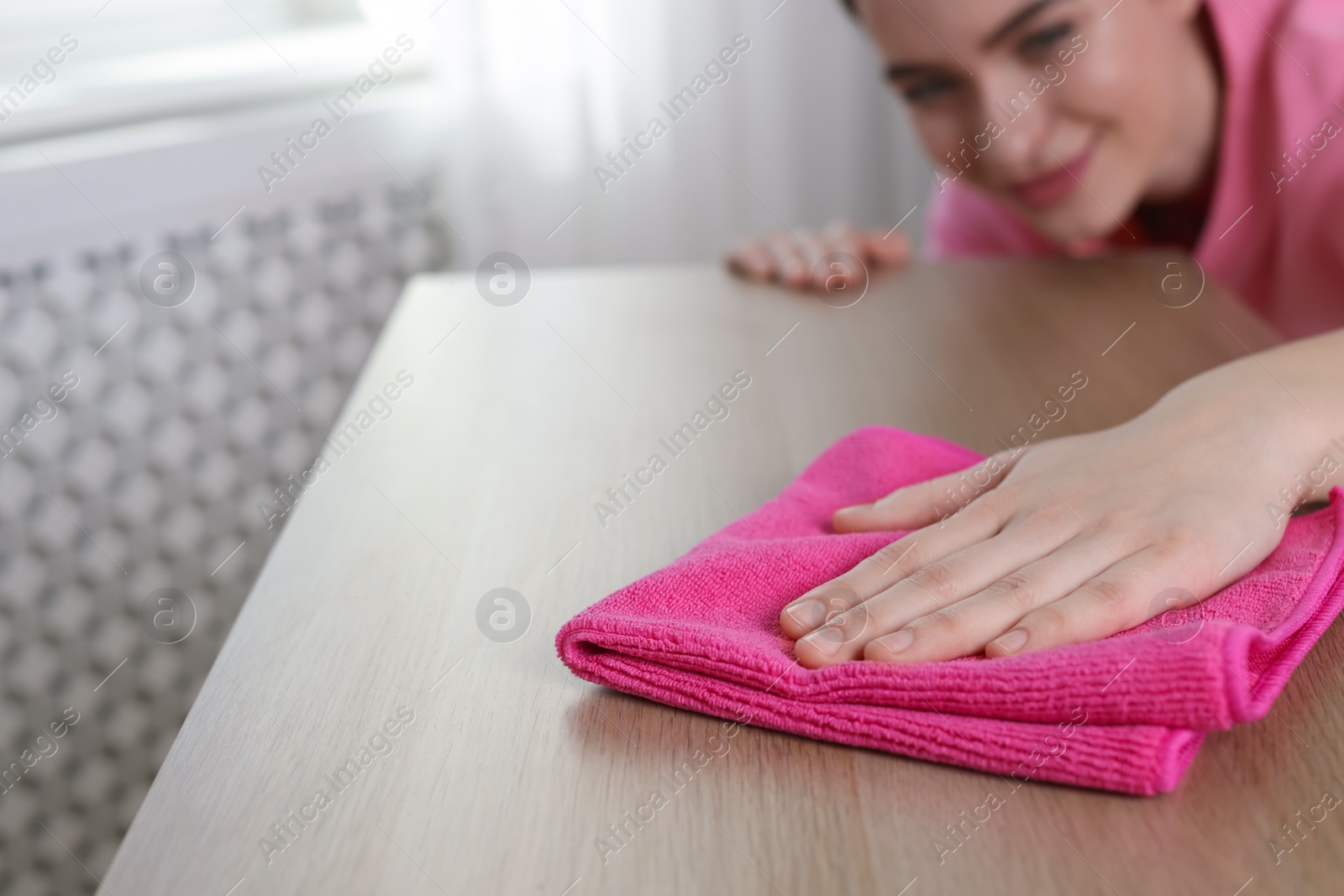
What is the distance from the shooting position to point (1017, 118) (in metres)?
0.96

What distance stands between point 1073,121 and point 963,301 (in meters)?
0.23

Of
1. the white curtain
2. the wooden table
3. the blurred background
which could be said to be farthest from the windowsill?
the wooden table

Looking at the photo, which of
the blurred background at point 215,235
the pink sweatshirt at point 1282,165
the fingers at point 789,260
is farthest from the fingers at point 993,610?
the blurred background at point 215,235

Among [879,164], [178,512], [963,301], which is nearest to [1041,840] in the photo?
[963,301]

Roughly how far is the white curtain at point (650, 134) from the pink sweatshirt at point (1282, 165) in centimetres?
77

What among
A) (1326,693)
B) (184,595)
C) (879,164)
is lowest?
(879,164)

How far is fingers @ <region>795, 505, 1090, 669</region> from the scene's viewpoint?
409mm

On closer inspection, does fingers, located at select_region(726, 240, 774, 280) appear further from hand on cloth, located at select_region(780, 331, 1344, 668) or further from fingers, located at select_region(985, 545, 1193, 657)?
fingers, located at select_region(985, 545, 1193, 657)

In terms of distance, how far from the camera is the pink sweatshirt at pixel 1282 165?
0.92m

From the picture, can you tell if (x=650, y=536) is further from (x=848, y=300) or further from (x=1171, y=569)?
(x=848, y=300)

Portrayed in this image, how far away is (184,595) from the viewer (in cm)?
A: 129

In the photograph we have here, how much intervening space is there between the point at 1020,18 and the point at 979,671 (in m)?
0.68

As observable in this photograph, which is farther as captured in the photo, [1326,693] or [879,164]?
[879,164]

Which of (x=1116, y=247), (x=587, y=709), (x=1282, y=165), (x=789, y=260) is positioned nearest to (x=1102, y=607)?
(x=587, y=709)
